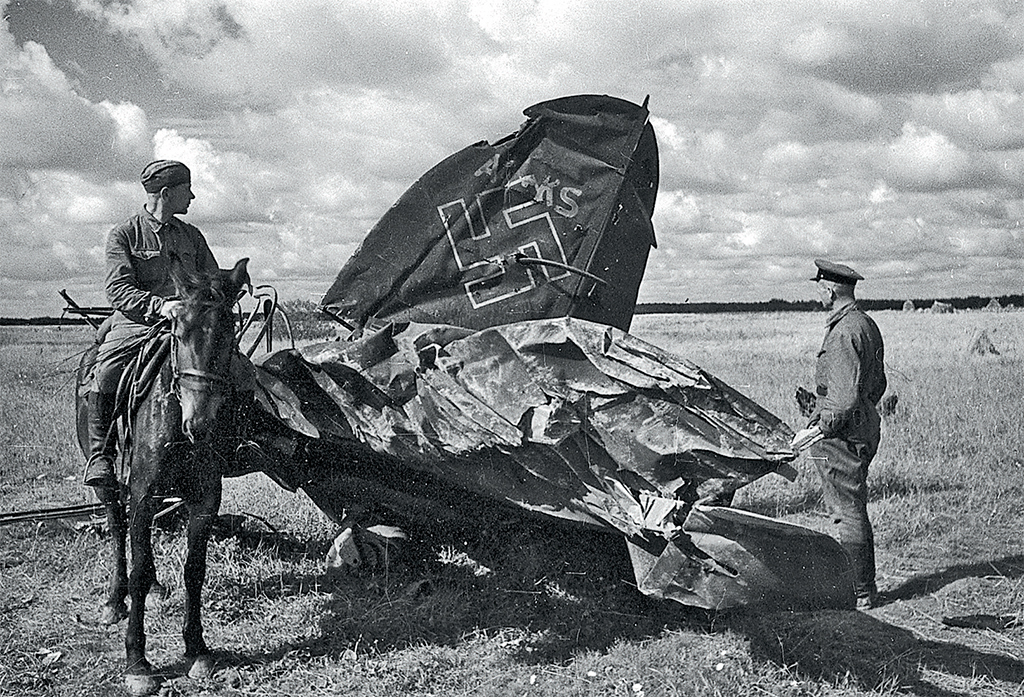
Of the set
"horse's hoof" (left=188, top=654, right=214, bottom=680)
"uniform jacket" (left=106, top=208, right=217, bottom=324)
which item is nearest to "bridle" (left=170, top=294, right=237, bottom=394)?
"uniform jacket" (left=106, top=208, right=217, bottom=324)

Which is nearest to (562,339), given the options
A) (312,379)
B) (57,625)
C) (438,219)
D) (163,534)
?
(312,379)

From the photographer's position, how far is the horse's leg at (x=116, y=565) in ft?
19.2

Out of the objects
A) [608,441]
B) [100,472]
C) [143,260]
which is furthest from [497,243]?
[100,472]

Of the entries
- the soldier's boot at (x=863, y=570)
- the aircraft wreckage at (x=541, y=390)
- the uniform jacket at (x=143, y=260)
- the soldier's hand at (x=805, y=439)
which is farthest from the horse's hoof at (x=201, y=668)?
the soldier's boot at (x=863, y=570)

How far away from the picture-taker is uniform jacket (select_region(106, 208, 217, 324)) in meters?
5.30

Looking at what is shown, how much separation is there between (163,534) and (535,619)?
137 inches

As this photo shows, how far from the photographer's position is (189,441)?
4.91 metres

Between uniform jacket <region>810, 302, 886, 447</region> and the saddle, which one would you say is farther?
uniform jacket <region>810, 302, 886, 447</region>

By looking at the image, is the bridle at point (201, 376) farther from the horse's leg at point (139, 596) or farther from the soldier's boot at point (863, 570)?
the soldier's boot at point (863, 570)

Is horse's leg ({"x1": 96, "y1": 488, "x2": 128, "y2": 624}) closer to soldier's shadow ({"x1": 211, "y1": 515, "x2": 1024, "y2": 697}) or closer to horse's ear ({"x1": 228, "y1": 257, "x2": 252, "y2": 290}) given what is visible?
soldier's shadow ({"x1": 211, "y1": 515, "x2": 1024, "y2": 697})

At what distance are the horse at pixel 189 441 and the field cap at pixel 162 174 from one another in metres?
1.18

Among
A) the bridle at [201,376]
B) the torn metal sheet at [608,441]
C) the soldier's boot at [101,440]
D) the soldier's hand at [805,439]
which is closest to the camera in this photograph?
the bridle at [201,376]

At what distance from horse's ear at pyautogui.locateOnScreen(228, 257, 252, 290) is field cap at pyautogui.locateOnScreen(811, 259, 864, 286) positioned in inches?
162

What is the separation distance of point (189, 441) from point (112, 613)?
5.84 feet
